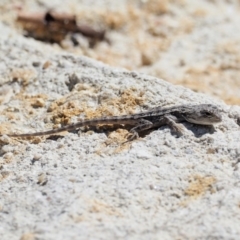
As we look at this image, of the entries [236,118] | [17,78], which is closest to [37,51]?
[17,78]

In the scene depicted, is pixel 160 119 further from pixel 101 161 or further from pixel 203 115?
pixel 101 161

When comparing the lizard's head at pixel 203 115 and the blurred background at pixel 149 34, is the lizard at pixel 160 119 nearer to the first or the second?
the lizard's head at pixel 203 115

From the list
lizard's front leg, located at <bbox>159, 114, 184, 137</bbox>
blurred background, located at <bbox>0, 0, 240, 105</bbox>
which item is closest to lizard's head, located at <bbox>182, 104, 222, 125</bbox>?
lizard's front leg, located at <bbox>159, 114, 184, 137</bbox>

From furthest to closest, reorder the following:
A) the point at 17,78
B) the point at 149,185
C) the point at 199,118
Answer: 1. the point at 17,78
2. the point at 199,118
3. the point at 149,185

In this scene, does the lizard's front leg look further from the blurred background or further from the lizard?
the blurred background

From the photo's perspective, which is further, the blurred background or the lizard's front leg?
the blurred background

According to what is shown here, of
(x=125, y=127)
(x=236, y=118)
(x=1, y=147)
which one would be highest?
(x=236, y=118)

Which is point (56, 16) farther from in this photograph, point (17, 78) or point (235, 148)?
point (235, 148)
